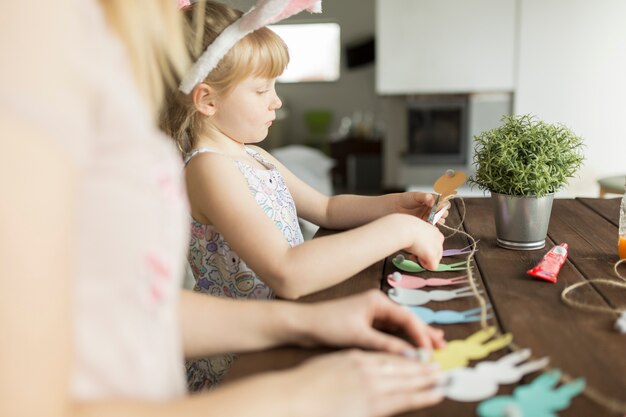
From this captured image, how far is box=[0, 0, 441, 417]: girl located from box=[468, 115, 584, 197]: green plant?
1.72 feet

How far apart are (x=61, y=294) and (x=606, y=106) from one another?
4.01 m

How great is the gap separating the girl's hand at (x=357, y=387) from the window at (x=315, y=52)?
23.8ft

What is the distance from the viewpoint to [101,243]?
51 centimetres

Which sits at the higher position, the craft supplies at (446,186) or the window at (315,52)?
the craft supplies at (446,186)

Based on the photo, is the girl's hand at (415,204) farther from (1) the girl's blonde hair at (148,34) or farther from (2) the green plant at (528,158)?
(1) the girl's blonde hair at (148,34)

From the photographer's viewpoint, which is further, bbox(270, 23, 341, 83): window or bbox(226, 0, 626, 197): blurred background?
bbox(270, 23, 341, 83): window

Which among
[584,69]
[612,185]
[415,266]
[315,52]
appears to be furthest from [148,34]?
[315,52]

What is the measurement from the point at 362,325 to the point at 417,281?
271 millimetres

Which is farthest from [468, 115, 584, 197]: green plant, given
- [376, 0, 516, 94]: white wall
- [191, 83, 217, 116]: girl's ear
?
[376, 0, 516, 94]: white wall

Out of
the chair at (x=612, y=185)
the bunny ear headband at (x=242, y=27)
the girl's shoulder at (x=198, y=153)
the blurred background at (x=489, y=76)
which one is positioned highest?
the bunny ear headband at (x=242, y=27)

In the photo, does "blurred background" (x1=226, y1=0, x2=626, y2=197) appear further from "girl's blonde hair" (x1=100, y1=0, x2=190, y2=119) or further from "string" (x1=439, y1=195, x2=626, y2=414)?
"girl's blonde hair" (x1=100, y1=0, x2=190, y2=119)

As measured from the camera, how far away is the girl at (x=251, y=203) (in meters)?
0.92

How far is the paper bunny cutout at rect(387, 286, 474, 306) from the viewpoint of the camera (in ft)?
2.90

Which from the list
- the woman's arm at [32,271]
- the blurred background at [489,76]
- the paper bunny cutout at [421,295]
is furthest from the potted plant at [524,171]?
the blurred background at [489,76]
